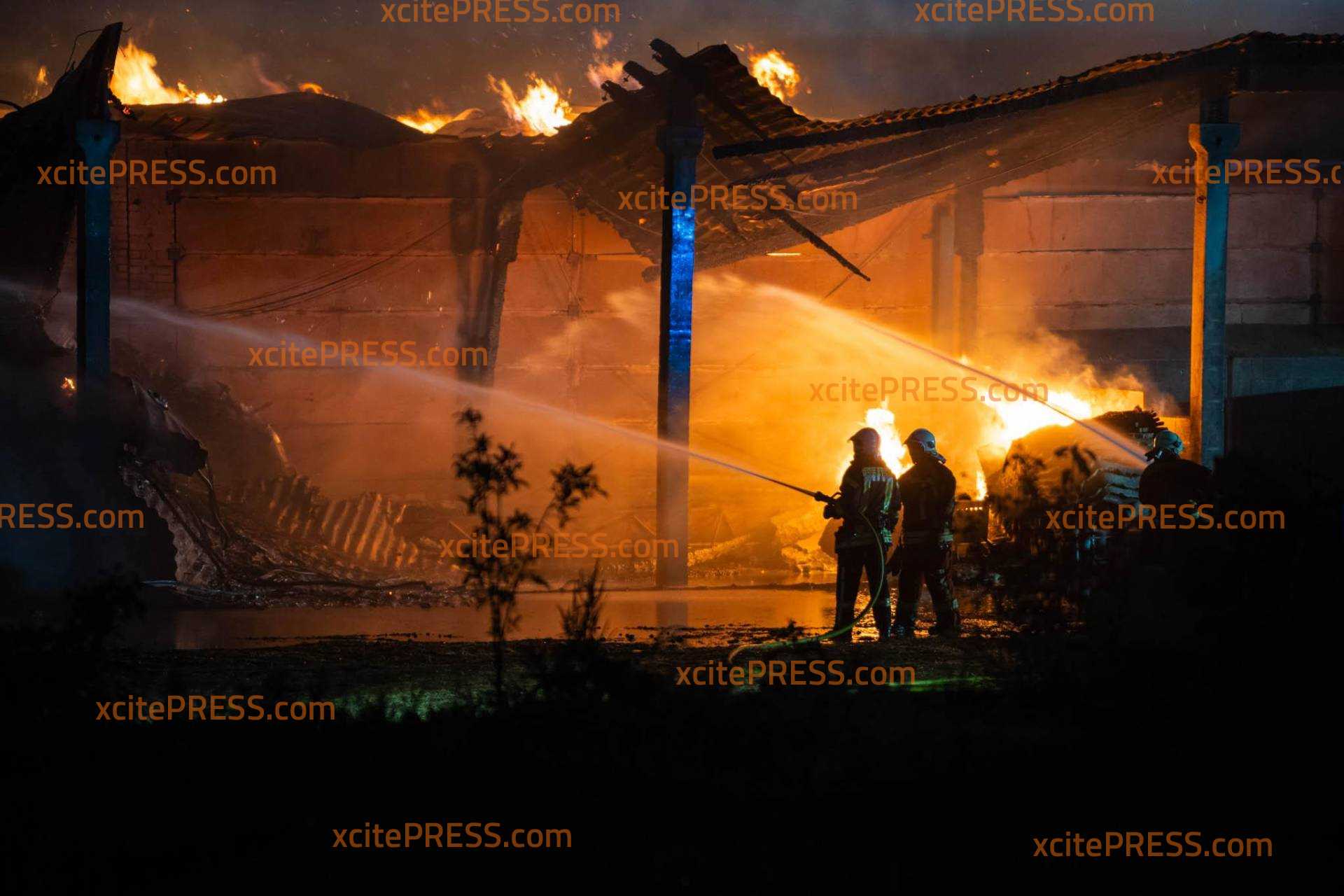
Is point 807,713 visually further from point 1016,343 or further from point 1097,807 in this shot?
point 1016,343

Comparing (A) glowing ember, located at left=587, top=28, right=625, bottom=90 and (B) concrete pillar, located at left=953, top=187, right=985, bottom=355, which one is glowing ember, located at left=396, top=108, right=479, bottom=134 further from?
(B) concrete pillar, located at left=953, top=187, right=985, bottom=355

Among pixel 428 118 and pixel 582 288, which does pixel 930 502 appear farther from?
pixel 428 118

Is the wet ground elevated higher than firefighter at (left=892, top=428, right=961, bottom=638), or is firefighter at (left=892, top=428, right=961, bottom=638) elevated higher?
firefighter at (left=892, top=428, right=961, bottom=638)

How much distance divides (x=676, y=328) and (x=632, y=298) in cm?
813

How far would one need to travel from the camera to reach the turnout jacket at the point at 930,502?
9750mm

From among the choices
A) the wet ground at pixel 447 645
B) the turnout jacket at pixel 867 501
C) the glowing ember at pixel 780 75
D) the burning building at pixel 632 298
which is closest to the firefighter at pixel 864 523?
the turnout jacket at pixel 867 501

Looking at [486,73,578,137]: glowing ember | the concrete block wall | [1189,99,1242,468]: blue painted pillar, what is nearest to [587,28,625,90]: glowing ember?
[486,73,578,137]: glowing ember

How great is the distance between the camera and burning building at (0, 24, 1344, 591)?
1956cm

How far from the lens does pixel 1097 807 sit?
556cm

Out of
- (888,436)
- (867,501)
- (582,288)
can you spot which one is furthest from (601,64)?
(867,501)

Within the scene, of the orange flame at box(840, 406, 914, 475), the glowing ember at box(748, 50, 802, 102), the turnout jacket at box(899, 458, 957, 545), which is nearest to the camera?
the turnout jacket at box(899, 458, 957, 545)

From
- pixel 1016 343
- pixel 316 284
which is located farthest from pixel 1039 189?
pixel 316 284

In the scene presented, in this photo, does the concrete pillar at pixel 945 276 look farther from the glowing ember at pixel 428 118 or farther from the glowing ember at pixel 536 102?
the glowing ember at pixel 428 118

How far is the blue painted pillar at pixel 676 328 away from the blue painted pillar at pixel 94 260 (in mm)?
5432
